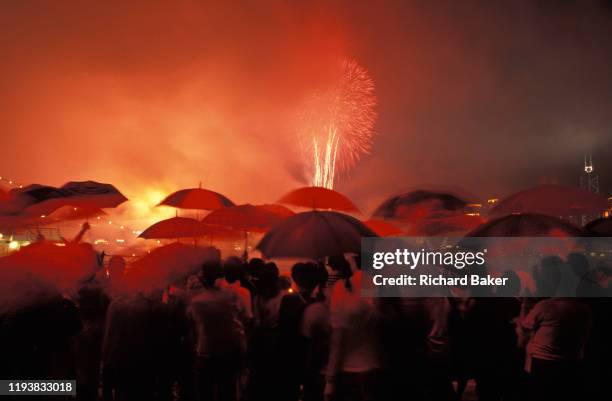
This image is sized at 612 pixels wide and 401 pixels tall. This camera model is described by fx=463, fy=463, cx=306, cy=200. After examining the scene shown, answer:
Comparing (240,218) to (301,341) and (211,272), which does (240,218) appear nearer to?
(211,272)

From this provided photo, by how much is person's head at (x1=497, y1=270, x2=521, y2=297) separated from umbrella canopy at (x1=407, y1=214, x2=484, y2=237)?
2139 mm

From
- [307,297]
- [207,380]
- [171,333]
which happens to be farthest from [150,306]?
[307,297]

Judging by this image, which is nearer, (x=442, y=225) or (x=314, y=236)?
(x=314, y=236)

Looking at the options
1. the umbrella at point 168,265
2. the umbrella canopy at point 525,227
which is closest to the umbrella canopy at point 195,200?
the umbrella at point 168,265

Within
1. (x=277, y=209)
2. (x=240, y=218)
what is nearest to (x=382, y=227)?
(x=277, y=209)

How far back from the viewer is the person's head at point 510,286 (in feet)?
15.0

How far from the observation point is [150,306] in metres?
4.14

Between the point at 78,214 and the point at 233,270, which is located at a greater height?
the point at 78,214

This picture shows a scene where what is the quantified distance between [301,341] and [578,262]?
272 cm

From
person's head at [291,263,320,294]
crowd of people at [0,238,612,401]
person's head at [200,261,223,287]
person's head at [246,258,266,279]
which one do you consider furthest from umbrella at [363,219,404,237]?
person's head at [200,261,223,287]

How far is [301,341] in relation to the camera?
3.82m

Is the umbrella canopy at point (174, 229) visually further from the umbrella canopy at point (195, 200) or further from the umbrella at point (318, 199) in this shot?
the umbrella at point (318, 199)

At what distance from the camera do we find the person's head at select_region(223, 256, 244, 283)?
440 cm

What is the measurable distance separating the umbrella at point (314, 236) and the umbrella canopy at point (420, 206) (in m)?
2.12
